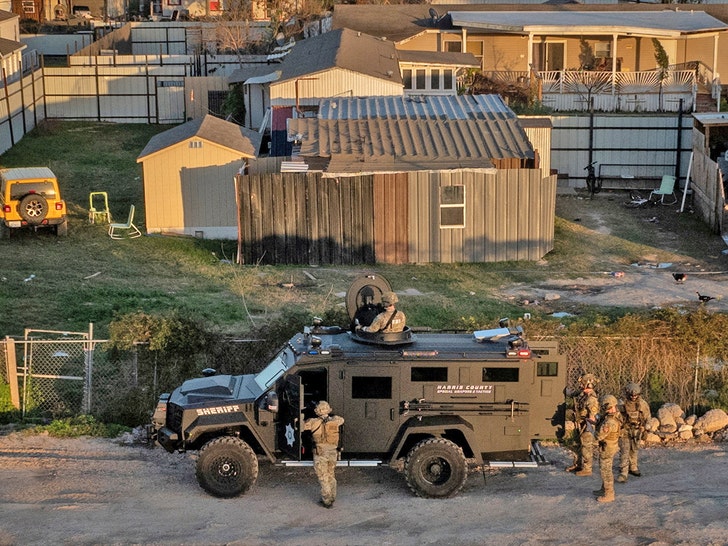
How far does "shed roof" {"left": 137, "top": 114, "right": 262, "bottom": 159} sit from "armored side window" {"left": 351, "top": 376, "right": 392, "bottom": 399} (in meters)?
15.4

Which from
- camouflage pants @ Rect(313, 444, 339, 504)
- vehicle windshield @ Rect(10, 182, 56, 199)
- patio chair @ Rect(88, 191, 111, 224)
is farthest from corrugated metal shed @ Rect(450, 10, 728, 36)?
camouflage pants @ Rect(313, 444, 339, 504)

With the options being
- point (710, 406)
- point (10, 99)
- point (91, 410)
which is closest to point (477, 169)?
point (710, 406)

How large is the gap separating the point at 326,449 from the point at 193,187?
631 inches

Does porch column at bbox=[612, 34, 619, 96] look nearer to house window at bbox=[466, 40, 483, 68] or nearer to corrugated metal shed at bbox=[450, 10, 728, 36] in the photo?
corrugated metal shed at bbox=[450, 10, 728, 36]

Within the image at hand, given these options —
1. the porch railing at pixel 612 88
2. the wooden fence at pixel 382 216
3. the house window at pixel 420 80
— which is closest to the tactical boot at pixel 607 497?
the wooden fence at pixel 382 216

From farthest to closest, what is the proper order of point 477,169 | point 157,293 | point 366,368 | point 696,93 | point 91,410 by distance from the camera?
point 696,93 → point 477,169 → point 157,293 → point 91,410 → point 366,368

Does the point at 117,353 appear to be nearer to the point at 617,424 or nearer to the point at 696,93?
the point at 617,424

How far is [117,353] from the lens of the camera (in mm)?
17797

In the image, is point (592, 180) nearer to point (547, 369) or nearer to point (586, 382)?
point (586, 382)

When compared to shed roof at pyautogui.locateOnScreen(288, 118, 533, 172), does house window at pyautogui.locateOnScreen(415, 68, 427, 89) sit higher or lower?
higher

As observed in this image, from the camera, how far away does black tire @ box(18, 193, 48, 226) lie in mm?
28250

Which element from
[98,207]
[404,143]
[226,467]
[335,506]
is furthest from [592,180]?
[226,467]

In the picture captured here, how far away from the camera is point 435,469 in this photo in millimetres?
14711

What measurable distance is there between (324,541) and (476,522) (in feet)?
6.01
